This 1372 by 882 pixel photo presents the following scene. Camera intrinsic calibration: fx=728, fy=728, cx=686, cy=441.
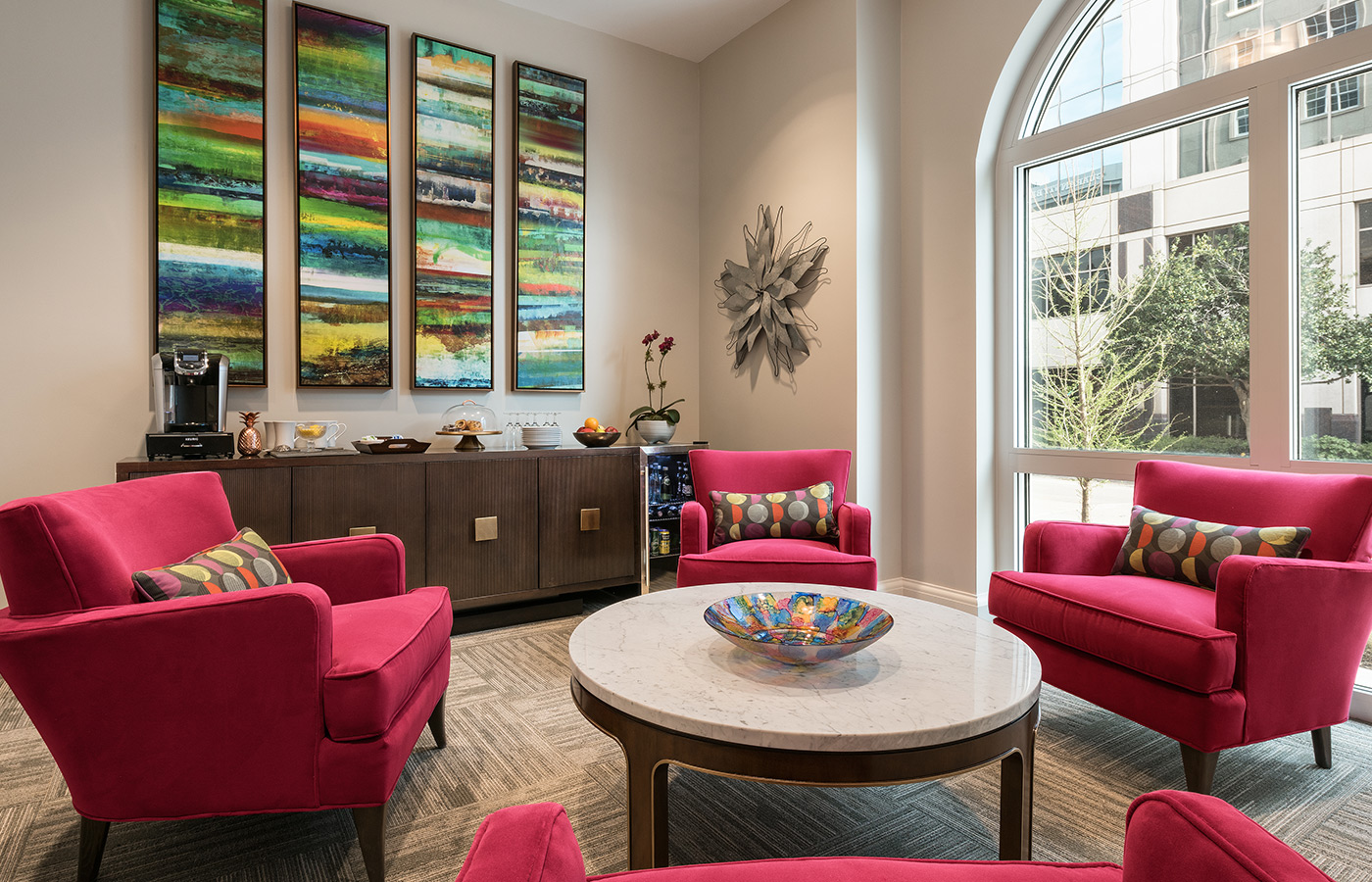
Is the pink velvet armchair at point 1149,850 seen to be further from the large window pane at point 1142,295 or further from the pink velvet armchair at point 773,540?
the large window pane at point 1142,295

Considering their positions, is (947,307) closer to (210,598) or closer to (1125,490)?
(1125,490)

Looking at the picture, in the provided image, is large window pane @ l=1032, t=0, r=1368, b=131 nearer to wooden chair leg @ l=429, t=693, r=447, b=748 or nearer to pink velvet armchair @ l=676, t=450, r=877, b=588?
pink velvet armchair @ l=676, t=450, r=877, b=588

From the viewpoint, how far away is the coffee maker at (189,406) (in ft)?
9.37

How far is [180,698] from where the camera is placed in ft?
4.60

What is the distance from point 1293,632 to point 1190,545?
462 millimetres

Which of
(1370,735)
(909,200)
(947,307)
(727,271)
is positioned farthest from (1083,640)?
(727,271)

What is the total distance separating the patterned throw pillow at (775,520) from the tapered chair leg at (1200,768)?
144 cm

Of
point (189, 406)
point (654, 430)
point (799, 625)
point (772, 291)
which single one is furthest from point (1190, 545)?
point (189, 406)

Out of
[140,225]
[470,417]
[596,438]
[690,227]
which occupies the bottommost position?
[596,438]

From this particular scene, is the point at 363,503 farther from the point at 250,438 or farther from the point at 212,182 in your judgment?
the point at 212,182

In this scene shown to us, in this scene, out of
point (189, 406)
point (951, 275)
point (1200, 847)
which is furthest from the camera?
point (951, 275)

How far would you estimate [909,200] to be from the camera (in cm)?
379

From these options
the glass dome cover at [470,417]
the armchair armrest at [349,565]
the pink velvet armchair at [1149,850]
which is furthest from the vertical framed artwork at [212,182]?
the pink velvet armchair at [1149,850]

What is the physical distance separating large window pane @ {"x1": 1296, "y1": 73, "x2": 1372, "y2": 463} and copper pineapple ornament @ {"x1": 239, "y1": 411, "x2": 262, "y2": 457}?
4.03 metres
